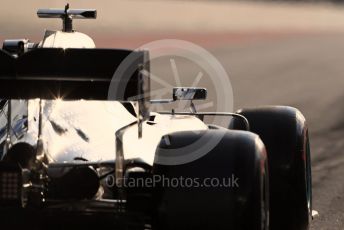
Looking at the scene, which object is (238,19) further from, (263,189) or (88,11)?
(263,189)

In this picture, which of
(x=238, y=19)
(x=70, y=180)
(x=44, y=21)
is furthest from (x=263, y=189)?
(x=238, y=19)

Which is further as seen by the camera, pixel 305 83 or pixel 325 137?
pixel 305 83

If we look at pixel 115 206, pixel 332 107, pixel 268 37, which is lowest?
pixel 268 37

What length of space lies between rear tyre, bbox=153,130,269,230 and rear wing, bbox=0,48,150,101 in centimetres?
48

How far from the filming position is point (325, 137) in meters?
15.7

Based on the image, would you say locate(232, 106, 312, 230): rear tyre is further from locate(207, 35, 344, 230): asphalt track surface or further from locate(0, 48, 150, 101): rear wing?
locate(0, 48, 150, 101): rear wing

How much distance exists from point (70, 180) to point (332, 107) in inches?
615

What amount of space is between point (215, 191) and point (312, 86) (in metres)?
22.1

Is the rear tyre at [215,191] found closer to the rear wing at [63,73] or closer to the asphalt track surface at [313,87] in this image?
the rear wing at [63,73]

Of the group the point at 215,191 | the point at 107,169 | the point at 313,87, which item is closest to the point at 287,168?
the point at 107,169

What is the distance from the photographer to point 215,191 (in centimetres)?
551

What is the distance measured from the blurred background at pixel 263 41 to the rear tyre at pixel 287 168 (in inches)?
69.6

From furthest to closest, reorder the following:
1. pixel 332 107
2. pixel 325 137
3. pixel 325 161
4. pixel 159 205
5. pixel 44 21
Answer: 1. pixel 44 21
2. pixel 332 107
3. pixel 325 137
4. pixel 325 161
5. pixel 159 205

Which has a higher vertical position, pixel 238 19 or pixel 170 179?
pixel 170 179
